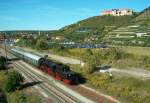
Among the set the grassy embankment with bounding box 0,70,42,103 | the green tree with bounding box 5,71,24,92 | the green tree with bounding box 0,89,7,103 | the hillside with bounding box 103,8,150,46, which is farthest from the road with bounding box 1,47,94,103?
the hillside with bounding box 103,8,150,46

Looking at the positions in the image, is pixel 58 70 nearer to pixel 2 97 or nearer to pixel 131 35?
pixel 2 97

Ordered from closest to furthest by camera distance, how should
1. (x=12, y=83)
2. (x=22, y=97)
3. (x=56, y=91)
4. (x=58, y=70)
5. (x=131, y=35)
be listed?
(x=22, y=97) < (x=56, y=91) < (x=12, y=83) < (x=58, y=70) < (x=131, y=35)

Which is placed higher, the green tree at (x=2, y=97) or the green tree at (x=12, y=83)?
the green tree at (x=12, y=83)

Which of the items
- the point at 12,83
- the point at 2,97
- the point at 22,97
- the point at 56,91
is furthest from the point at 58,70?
the point at 22,97

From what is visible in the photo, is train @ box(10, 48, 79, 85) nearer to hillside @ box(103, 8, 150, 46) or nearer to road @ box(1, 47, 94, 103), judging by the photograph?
road @ box(1, 47, 94, 103)

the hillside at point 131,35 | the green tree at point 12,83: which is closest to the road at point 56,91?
the green tree at point 12,83

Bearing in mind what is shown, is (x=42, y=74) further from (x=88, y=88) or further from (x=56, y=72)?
(x=88, y=88)

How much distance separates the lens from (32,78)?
51.9 metres

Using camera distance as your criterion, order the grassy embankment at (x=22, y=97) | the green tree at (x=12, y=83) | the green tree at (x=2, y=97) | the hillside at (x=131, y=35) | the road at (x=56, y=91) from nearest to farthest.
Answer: the road at (x=56, y=91), the grassy embankment at (x=22, y=97), the green tree at (x=2, y=97), the green tree at (x=12, y=83), the hillside at (x=131, y=35)

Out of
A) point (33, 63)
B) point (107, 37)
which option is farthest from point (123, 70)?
point (107, 37)

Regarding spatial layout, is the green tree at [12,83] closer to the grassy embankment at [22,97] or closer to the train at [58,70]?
the grassy embankment at [22,97]

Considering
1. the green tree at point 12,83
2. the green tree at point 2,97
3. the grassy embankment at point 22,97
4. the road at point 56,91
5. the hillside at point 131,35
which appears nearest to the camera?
the road at point 56,91

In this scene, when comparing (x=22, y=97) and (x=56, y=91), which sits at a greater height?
(x=56, y=91)

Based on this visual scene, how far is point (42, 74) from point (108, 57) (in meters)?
26.7
